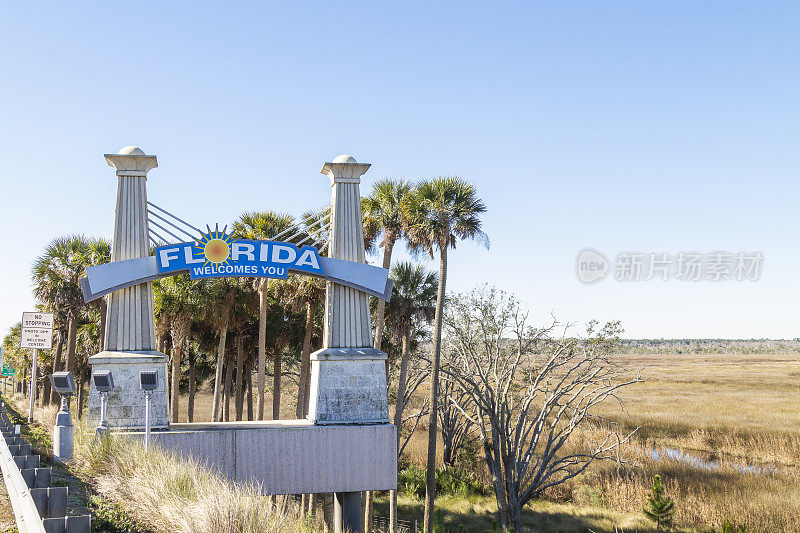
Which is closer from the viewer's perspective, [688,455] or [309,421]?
[309,421]

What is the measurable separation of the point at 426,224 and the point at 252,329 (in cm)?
1433

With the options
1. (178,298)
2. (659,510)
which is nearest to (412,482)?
(659,510)

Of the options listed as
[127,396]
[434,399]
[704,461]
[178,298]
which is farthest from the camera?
[704,461]

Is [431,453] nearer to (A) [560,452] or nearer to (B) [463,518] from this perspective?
(B) [463,518]

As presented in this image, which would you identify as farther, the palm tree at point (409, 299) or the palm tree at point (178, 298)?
the palm tree at point (409, 299)

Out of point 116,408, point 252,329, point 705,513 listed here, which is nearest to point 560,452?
point 705,513

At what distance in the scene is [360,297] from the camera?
54.5 feet

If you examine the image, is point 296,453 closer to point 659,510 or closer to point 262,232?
point 262,232

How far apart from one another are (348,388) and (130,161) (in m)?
8.60

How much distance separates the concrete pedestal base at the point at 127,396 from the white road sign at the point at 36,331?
678 centimetres

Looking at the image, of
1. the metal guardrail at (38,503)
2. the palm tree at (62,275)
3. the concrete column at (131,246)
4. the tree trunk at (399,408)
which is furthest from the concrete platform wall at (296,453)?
the palm tree at (62,275)

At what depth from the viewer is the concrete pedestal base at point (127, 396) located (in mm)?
14680

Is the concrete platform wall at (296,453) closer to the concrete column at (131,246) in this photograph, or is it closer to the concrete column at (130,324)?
the concrete column at (130,324)

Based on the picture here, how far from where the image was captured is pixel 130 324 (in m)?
15.4
